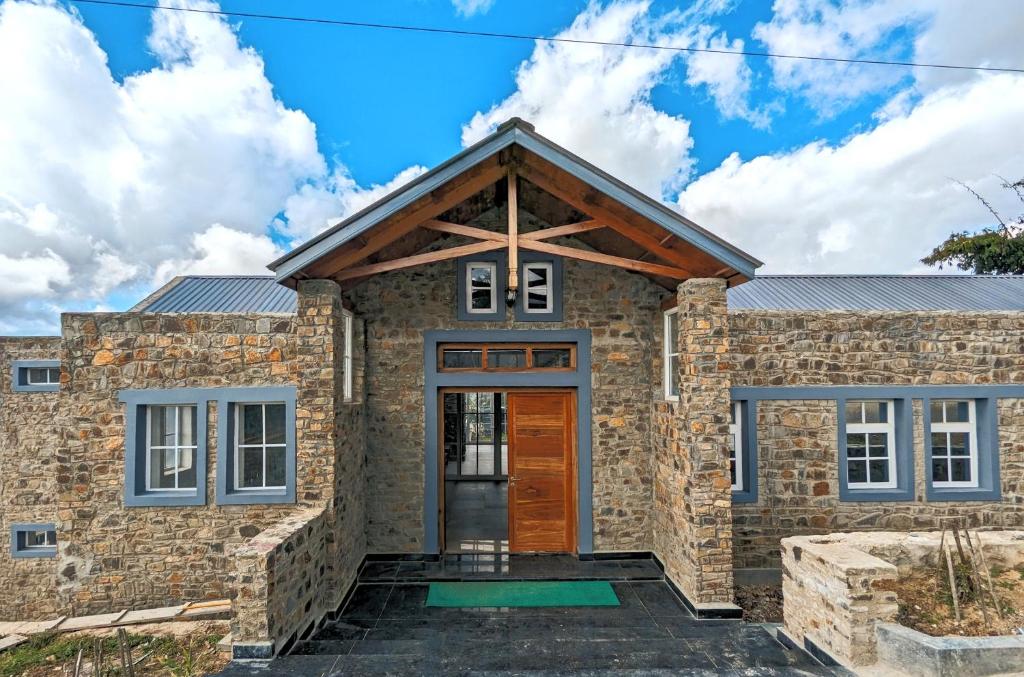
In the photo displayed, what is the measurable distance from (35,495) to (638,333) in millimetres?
10926

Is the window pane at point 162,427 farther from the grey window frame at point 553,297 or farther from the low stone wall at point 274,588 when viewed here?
the grey window frame at point 553,297

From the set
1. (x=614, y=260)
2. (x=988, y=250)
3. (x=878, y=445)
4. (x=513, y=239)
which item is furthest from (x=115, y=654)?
(x=988, y=250)

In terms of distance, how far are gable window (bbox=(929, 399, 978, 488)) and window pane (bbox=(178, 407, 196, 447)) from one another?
33.0 ft

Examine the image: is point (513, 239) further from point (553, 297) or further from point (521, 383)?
point (521, 383)

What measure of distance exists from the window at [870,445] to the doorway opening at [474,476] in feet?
16.8

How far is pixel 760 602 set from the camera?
20.2ft

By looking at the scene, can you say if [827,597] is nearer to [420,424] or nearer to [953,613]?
[953,613]

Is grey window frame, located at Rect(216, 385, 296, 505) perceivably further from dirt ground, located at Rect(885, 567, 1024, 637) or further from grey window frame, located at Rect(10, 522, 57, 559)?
dirt ground, located at Rect(885, 567, 1024, 637)

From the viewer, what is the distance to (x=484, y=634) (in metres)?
4.90

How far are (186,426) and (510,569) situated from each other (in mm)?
4632

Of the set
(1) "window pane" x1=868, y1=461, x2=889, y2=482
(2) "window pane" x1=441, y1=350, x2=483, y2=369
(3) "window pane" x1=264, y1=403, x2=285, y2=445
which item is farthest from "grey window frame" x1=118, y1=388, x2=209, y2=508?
(1) "window pane" x1=868, y1=461, x2=889, y2=482

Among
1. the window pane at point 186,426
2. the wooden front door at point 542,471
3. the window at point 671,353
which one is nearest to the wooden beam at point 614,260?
the window at point 671,353

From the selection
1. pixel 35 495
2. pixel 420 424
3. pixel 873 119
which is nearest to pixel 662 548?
pixel 420 424

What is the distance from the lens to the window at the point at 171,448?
6254 mm
